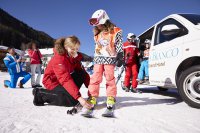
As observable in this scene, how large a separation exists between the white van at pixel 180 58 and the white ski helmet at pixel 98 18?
1.12 meters

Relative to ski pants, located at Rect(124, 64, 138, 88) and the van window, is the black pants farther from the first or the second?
ski pants, located at Rect(124, 64, 138, 88)

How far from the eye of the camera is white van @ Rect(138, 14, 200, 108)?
3.20 meters

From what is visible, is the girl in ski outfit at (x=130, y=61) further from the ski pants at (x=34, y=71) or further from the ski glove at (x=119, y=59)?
the ski pants at (x=34, y=71)

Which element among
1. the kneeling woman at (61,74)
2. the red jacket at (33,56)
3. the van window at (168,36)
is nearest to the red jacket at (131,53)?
the van window at (168,36)

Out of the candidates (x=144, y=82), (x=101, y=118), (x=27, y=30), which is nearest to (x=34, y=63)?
(x=144, y=82)

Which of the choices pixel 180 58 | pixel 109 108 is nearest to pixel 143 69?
pixel 180 58

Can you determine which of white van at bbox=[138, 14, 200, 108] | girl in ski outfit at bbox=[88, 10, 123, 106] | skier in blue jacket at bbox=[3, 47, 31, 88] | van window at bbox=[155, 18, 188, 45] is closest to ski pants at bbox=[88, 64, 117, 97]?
girl in ski outfit at bbox=[88, 10, 123, 106]

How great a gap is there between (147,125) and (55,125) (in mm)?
1106

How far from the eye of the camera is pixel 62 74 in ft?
9.29

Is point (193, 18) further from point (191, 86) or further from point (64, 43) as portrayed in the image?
point (64, 43)

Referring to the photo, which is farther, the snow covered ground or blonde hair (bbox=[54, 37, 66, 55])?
blonde hair (bbox=[54, 37, 66, 55])

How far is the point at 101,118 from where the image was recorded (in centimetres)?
261

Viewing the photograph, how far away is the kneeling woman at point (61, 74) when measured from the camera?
9.55 ft

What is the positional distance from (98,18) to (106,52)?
0.55 m
